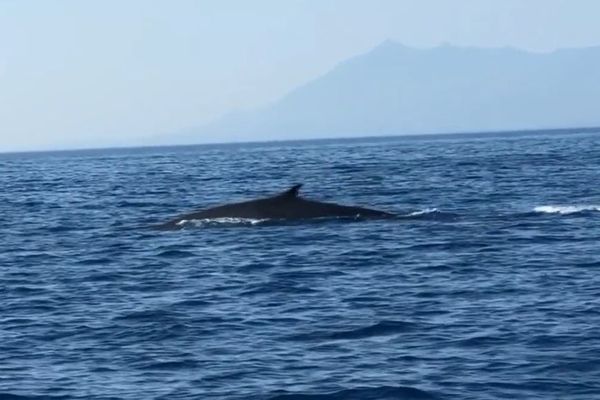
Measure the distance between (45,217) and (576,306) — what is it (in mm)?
24336

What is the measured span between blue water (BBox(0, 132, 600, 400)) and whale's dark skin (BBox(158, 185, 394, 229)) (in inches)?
17.2

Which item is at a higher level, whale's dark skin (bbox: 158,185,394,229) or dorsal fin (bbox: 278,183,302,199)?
dorsal fin (bbox: 278,183,302,199)

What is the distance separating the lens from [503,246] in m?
25.8

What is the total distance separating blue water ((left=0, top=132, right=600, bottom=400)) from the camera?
15.1 metres

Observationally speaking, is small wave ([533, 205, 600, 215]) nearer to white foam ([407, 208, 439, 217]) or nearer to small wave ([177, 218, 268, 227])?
white foam ([407, 208, 439, 217])

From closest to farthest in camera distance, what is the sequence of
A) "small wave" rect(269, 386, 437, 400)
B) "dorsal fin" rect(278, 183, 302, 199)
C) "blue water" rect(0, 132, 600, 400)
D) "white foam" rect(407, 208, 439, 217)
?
"small wave" rect(269, 386, 437, 400) → "blue water" rect(0, 132, 600, 400) → "dorsal fin" rect(278, 183, 302, 199) → "white foam" rect(407, 208, 439, 217)

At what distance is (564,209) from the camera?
33.5 metres

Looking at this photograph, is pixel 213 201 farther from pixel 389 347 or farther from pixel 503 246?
pixel 389 347

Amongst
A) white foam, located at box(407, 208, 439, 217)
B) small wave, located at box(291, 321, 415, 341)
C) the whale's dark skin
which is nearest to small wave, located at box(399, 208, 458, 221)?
white foam, located at box(407, 208, 439, 217)

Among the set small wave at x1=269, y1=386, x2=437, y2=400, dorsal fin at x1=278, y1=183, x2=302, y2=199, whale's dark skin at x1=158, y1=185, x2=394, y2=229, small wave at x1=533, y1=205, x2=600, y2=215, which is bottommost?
small wave at x1=269, y1=386, x2=437, y2=400

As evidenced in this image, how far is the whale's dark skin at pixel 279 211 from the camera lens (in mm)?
31375

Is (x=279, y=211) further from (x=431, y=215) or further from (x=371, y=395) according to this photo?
(x=371, y=395)

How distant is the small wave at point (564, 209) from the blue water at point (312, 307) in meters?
0.05

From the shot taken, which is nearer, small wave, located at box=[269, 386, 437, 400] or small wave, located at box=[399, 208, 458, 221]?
small wave, located at box=[269, 386, 437, 400]
